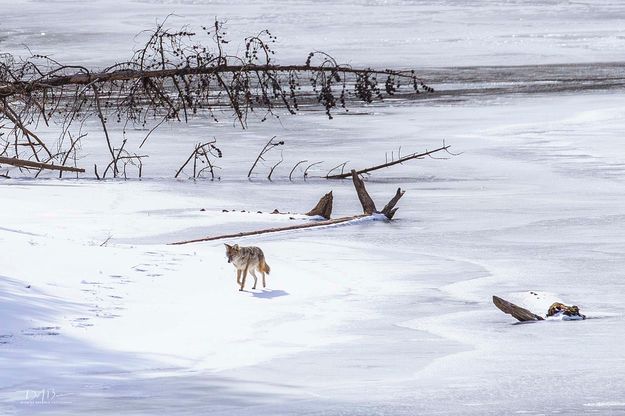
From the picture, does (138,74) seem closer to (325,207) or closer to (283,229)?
(283,229)

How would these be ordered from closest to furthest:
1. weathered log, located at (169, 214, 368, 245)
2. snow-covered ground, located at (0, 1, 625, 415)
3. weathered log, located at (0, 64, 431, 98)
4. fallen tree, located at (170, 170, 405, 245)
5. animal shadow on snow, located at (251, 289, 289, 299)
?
snow-covered ground, located at (0, 1, 625, 415) → weathered log, located at (0, 64, 431, 98) → animal shadow on snow, located at (251, 289, 289, 299) → weathered log, located at (169, 214, 368, 245) → fallen tree, located at (170, 170, 405, 245)

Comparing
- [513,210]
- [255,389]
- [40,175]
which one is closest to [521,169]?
A: [513,210]

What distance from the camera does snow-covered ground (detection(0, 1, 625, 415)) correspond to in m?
6.02

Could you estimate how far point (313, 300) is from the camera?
8898mm

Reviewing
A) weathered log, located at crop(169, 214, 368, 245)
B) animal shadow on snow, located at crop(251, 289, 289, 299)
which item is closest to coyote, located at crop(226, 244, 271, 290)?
animal shadow on snow, located at crop(251, 289, 289, 299)

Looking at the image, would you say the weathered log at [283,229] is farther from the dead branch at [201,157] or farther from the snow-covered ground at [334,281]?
the dead branch at [201,157]

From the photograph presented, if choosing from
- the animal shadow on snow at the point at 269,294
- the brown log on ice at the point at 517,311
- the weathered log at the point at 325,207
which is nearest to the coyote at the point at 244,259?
the animal shadow on snow at the point at 269,294

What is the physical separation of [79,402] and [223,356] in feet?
4.19

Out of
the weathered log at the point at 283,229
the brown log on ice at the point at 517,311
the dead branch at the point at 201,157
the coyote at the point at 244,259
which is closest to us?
the brown log on ice at the point at 517,311

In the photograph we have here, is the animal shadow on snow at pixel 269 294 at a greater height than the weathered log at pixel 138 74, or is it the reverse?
the weathered log at pixel 138 74

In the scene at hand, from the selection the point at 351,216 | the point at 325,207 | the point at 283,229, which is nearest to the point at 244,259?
the point at 283,229

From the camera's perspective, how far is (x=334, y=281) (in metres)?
9.85

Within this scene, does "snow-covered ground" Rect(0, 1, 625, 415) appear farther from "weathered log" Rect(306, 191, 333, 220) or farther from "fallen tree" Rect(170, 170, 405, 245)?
"weathered log" Rect(306, 191, 333, 220)

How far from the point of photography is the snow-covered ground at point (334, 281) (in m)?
6.02
